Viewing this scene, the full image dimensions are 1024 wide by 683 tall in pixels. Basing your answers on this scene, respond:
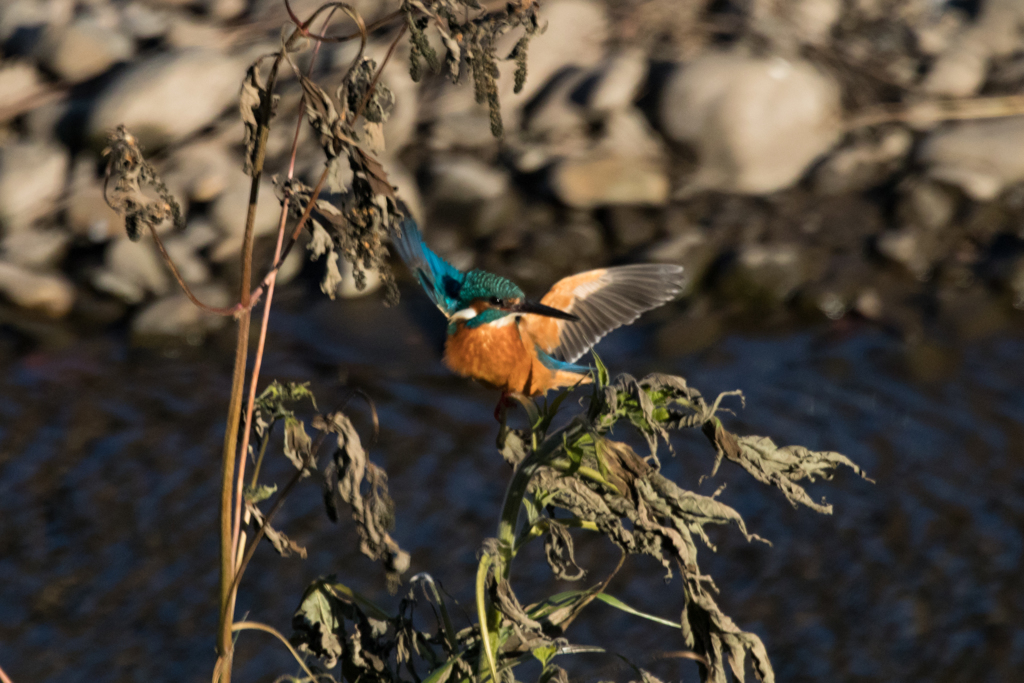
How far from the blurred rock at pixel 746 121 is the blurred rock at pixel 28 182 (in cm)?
389

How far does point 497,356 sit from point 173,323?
3387 millimetres

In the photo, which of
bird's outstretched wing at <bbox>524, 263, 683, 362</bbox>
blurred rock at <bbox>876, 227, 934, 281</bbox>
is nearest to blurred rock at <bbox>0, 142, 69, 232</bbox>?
bird's outstretched wing at <bbox>524, 263, 683, 362</bbox>

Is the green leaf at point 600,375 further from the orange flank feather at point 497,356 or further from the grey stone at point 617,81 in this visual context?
the grey stone at point 617,81

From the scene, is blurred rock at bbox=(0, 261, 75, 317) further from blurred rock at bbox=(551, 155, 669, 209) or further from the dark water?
blurred rock at bbox=(551, 155, 669, 209)

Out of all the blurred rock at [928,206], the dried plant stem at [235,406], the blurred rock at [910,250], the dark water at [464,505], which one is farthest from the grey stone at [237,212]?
the dried plant stem at [235,406]

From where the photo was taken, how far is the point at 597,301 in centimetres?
317

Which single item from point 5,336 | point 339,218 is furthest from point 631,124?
point 339,218

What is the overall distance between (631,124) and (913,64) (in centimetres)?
224

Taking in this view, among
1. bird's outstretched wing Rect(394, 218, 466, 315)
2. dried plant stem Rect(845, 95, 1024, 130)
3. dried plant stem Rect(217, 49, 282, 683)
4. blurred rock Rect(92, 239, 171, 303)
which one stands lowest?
dried plant stem Rect(845, 95, 1024, 130)

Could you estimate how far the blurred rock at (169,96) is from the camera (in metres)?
6.59

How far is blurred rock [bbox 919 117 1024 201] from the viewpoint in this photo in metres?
6.45

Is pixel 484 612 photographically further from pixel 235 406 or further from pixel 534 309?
pixel 534 309

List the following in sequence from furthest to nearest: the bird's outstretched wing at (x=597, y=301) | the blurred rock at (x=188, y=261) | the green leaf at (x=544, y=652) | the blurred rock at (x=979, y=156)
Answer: the blurred rock at (x=979, y=156)
the blurred rock at (x=188, y=261)
the bird's outstretched wing at (x=597, y=301)
the green leaf at (x=544, y=652)

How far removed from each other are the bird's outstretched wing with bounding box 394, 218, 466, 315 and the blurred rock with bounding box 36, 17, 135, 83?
504 cm
